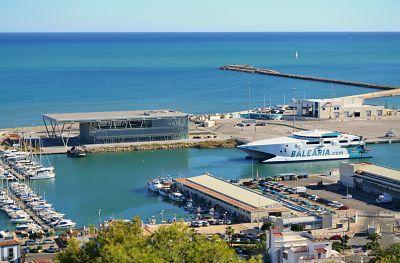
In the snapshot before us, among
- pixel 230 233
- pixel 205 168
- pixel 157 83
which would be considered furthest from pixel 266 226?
pixel 157 83

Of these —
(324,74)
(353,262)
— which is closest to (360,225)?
(353,262)

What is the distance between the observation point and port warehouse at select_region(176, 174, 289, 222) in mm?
21109

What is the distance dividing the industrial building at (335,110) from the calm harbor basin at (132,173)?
664 cm

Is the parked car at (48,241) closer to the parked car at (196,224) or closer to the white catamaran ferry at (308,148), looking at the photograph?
the parked car at (196,224)

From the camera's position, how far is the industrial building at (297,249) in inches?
595

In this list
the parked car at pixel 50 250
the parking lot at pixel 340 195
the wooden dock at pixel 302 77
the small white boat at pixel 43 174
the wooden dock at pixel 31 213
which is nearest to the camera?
the parked car at pixel 50 250

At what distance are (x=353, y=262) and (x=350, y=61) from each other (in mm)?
76183

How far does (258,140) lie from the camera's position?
110 feet

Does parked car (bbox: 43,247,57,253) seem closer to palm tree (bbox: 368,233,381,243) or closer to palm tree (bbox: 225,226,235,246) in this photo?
palm tree (bbox: 225,226,235,246)

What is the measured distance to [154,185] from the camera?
25.4m

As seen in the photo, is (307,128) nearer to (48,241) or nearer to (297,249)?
(48,241)

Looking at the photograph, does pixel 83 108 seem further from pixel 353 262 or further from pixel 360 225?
pixel 353 262

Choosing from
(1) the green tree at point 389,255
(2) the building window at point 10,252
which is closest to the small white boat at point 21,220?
(2) the building window at point 10,252

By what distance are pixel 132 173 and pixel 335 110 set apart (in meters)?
14.7
